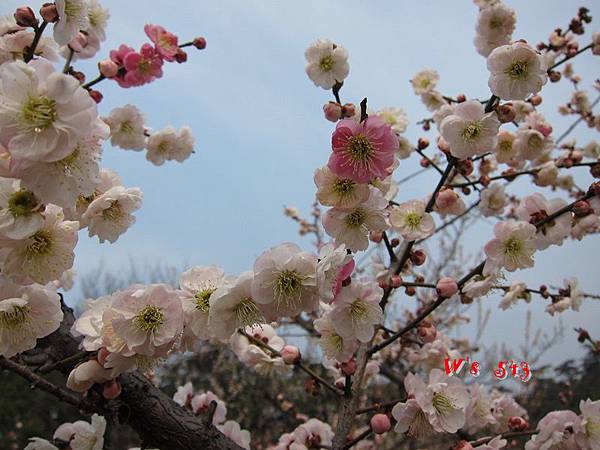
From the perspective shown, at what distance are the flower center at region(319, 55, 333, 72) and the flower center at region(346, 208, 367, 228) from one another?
0.96 metres

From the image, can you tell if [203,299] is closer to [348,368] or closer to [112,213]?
[112,213]

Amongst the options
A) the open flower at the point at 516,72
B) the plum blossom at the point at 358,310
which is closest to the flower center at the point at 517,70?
the open flower at the point at 516,72

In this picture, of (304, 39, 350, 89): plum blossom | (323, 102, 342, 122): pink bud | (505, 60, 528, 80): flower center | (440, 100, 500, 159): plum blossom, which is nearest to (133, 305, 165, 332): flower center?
(323, 102, 342, 122): pink bud

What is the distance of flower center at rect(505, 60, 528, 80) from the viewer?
1716mm

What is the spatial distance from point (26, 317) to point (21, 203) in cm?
36

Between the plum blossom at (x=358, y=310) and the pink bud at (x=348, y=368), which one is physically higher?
the plum blossom at (x=358, y=310)

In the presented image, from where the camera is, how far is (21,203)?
0.97 m

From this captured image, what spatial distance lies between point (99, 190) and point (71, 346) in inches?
20.2

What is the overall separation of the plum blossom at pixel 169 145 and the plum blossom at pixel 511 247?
5.59ft

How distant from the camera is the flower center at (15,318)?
1.15 metres

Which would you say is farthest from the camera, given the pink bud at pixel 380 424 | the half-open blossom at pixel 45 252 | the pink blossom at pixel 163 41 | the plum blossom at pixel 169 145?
the plum blossom at pixel 169 145

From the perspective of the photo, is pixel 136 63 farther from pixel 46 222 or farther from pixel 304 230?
pixel 304 230

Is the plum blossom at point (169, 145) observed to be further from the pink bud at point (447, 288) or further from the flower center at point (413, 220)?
the pink bud at point (447, 288)

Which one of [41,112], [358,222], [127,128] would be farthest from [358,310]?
[127,128]
